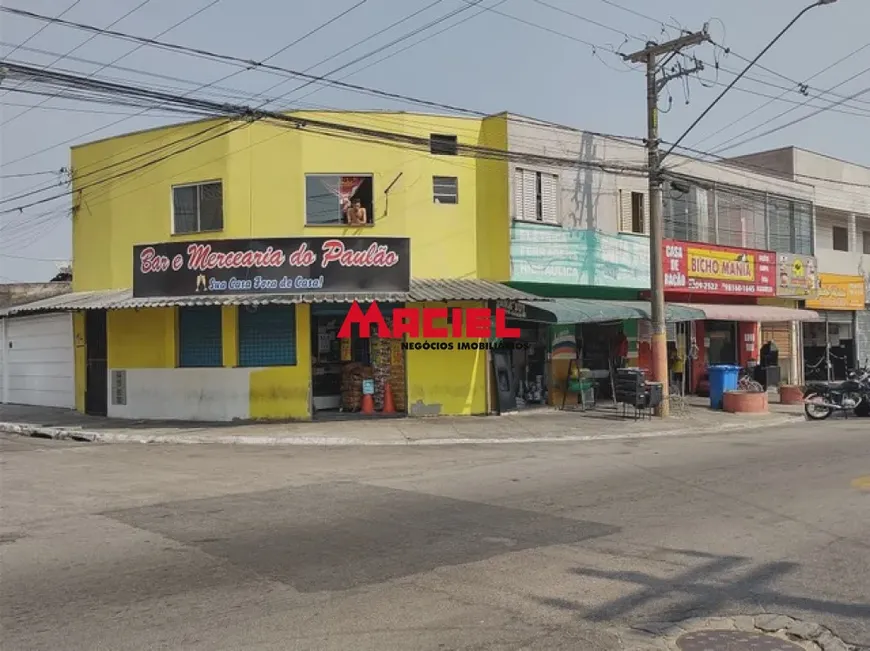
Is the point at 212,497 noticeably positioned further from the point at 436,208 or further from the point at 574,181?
the point at 574,181

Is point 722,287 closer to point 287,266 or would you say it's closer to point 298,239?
point 298,239

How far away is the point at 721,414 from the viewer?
68.0ft

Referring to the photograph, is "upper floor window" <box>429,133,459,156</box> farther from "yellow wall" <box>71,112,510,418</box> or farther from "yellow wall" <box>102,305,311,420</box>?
Result: "yellow wall" <box>102,305,311,420</box>

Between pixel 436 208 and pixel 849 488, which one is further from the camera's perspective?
pixel 436 208

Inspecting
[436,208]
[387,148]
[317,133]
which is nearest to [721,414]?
[436,208]

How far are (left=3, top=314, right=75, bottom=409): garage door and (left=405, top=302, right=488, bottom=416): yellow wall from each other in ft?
32.4

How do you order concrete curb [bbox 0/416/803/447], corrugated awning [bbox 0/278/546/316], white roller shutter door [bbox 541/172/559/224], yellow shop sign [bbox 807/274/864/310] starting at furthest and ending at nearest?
yellow shop sign [bbox 807/274/864/310]
white roller shutter door [bbox 541/172/559/224]
corrugated awning [bbox 0/278/546/316]
concrete curb [bbox 0/416/803/447]

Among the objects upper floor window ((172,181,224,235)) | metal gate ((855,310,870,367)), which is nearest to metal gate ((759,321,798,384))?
metal gate ((855,310,870,367))

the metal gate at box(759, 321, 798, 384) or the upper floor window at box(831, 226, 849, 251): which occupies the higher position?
the upper floor window at box(831, 226, 849, 251)

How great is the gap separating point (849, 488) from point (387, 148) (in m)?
12.8

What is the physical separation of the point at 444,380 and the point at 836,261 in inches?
757

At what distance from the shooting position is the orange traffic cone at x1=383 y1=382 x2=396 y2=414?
766 inches

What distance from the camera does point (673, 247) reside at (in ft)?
75.9

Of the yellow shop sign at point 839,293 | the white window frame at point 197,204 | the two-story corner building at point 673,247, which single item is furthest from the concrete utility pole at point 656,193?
the yellow shop sign at point 839,293
